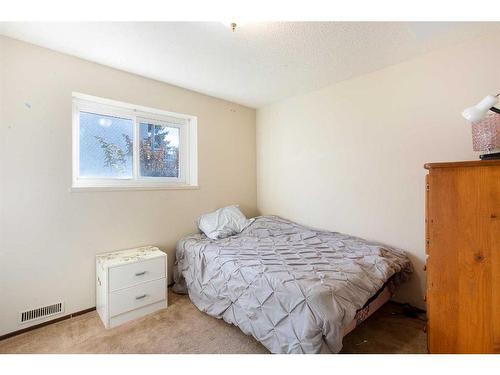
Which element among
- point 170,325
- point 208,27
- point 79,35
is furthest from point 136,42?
point 170,325

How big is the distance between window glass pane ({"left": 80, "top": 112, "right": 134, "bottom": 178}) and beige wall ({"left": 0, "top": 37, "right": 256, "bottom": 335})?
0.20 meters

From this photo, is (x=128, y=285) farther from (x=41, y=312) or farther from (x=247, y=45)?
(x=247, y=45)

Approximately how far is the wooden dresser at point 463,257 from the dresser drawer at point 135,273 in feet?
6.37

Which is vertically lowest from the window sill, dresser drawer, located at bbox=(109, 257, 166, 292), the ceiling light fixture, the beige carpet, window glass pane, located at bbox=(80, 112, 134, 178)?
the beige carpet

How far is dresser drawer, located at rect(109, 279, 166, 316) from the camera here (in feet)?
5.91

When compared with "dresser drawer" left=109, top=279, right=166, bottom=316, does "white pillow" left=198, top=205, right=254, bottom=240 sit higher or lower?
higher

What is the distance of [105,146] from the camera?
2.21 meters

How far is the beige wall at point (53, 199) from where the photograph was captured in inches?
65.1

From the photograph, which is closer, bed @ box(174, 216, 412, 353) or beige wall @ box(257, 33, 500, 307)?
bed @ box(174, 216, 412, 353)

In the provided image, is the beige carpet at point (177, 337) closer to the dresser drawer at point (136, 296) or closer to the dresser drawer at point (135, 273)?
the dresser drawer at point (136, 296)

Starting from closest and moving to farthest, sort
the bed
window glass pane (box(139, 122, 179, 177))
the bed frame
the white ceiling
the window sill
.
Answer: the bed → the bed frame → the white ceiling → the window sill → window glass pane (box(139, 122, 179, 177))

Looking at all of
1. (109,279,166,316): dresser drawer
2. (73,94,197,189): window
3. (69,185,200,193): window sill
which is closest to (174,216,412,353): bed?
(109,279,166,316): dresser drawer

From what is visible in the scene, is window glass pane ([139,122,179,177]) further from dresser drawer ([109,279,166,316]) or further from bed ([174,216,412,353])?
dresser drawer ([109,279,166,316])
